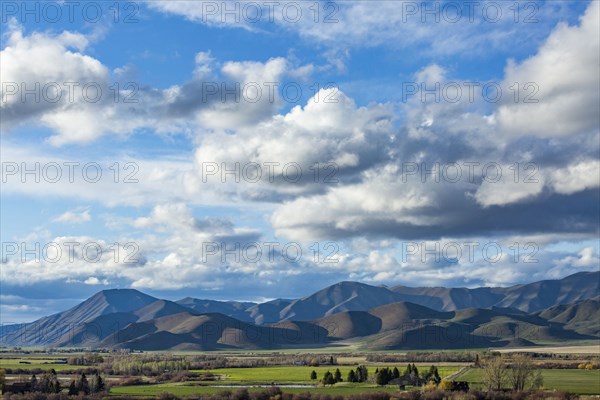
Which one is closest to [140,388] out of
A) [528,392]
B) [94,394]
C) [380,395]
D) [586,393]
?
[94,394]

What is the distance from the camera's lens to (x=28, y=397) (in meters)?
164

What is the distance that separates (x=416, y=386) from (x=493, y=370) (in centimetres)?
2774

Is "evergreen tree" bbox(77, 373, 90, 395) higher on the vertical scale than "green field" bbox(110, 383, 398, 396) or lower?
higher

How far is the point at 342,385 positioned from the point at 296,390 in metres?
22.0

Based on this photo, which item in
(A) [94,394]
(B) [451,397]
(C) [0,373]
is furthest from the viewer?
(C) [0,373]

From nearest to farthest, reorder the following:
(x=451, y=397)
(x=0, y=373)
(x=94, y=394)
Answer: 1. (x=451, y=397)
2. (x=94, y=394)
3. (x=0, y=373)

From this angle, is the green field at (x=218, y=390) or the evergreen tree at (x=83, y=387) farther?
the evergreen tree at (x=83, y=387)

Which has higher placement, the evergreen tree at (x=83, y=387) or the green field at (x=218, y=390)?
the evergreen tree at (x=83, y=387)

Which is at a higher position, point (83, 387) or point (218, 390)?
point (83, 387)

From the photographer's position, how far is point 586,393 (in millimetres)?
164750

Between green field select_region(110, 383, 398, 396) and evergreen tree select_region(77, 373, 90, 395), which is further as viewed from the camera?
evergreen tree select_region(77, 373, 90, 395)

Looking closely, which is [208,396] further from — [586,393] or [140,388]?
[586,393]

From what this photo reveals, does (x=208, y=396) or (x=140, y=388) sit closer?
(x=208, y=396)

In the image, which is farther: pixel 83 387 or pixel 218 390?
pixel 218 390
